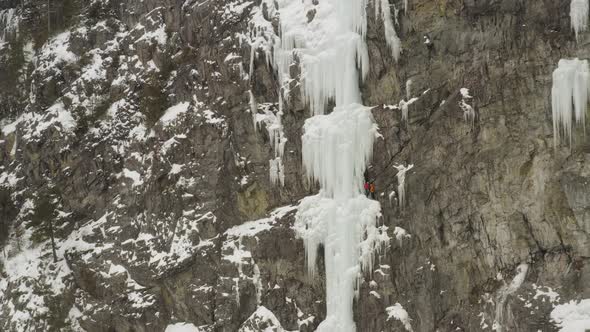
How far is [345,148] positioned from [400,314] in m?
4.97

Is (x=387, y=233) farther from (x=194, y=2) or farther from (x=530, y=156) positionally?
(x=194, y=2)

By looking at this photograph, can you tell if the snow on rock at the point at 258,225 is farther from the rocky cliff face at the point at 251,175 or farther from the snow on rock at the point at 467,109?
the snow on rock at the point at 467,109

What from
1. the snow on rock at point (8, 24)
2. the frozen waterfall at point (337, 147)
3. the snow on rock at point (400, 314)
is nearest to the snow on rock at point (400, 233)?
the frozen waterfall at point (337, 147)

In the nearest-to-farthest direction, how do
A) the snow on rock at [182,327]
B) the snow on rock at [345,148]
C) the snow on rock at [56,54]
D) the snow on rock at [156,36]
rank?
the snow on rock at [345,148], the snow on rock at [182,327], the snow on rock at [156,36], the snow on rock at [56,54]

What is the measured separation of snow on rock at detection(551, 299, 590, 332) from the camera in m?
16.6

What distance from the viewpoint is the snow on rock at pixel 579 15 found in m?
17.5

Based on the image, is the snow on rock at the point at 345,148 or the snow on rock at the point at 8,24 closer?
the snow on rock at the point at 345,148

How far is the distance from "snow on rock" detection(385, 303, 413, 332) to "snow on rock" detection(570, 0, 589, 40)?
340 inches

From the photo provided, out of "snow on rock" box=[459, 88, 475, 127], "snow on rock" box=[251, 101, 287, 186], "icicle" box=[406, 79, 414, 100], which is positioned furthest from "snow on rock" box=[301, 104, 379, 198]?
"snow on rock" box=[459, 88, 475, 127]

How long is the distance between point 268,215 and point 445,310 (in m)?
6.10

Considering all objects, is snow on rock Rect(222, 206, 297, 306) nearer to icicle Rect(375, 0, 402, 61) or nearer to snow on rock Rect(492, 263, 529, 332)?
icicle Rect(375, 0, 402, 61)

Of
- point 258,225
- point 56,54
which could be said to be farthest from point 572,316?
point 56,54

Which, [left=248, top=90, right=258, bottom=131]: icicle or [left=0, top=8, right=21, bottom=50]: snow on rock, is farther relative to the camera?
[left=0, top=8, right=21, bottom=50]: snow on rock

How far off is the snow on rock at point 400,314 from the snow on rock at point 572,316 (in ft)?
12.6
